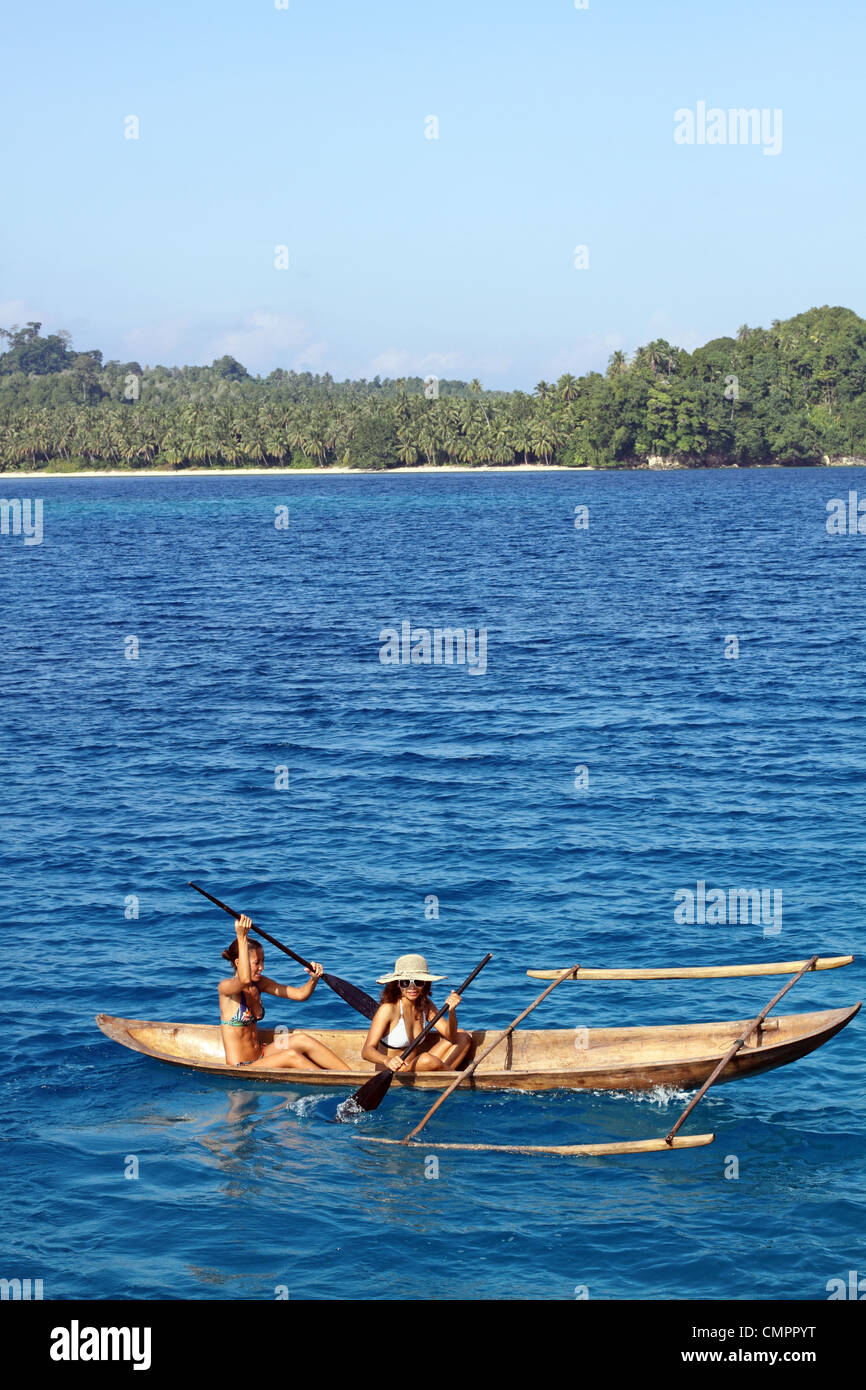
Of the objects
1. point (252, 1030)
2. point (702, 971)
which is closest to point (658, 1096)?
point (702, 971)

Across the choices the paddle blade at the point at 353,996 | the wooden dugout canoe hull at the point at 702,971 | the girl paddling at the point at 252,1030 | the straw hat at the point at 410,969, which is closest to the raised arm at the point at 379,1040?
the girl paddling at the point at 252,1030

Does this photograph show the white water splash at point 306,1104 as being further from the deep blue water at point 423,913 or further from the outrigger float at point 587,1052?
the outrigger float at point 587,1052

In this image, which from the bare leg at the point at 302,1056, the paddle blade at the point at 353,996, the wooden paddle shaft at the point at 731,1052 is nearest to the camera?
the wooden paddle shaft at the point at 731,1052

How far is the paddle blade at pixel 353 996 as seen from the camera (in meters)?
19.1

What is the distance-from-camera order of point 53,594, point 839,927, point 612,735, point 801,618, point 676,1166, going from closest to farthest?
point 676,1166 → point 839,927 → point 612,735 → point 801,618 → point 53,594

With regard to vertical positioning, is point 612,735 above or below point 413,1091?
above

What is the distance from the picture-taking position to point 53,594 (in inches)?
2933

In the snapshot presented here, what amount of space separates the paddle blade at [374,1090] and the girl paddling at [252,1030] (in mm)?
624

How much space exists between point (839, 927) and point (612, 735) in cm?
1425

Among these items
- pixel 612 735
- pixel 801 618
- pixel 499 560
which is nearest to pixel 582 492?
pixel 499 560

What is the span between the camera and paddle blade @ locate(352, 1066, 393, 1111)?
17.5 metres

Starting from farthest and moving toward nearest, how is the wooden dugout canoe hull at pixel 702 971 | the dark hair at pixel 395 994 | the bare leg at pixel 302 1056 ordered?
1. the bare leg at pixel 302 1056
2. the dark hair at pixel 395 994
3. the wooden dugout canoe hull at pixel 702 971

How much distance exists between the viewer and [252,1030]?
18.6 meters

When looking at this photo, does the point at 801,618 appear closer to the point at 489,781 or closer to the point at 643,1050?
the point at 489,781
